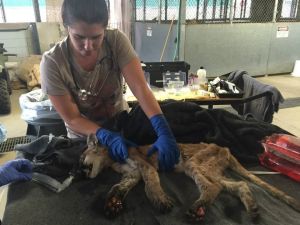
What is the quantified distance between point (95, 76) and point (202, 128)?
1.90 feet

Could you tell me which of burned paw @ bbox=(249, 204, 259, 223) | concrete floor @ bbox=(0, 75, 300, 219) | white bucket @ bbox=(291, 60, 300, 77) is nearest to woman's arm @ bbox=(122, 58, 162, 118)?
burned paw @ bbox=(249, 204, 259, 223)

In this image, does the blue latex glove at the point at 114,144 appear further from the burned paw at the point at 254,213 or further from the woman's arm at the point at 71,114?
the burned paw at the point at 254,213

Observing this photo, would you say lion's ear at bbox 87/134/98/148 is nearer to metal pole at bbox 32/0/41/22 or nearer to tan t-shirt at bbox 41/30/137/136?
tan t-shirt at bbox 41/30/137/136

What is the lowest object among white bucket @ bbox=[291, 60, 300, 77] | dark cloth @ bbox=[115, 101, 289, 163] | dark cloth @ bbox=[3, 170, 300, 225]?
white bucket @ bbox=[291, 60, 300, 77]

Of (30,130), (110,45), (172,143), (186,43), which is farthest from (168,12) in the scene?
(172,143)

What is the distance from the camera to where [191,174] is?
1116mm

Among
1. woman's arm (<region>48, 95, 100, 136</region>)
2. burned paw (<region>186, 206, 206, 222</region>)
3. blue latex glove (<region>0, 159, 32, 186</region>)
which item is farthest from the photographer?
woman's arm (<region>48, 95, 100, 136</region>)

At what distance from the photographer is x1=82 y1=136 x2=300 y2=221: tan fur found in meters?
0.95

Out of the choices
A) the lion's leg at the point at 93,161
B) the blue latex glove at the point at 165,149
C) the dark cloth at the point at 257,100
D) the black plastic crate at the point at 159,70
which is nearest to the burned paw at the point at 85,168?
the lion's leg at the point at 93,161

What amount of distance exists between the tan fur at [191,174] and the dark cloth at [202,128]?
0.32ft

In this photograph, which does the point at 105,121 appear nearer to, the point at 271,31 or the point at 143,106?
the point at 143,106

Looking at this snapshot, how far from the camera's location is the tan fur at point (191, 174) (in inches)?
37.2

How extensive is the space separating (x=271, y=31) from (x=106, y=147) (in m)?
4.48

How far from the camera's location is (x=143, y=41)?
519cm
